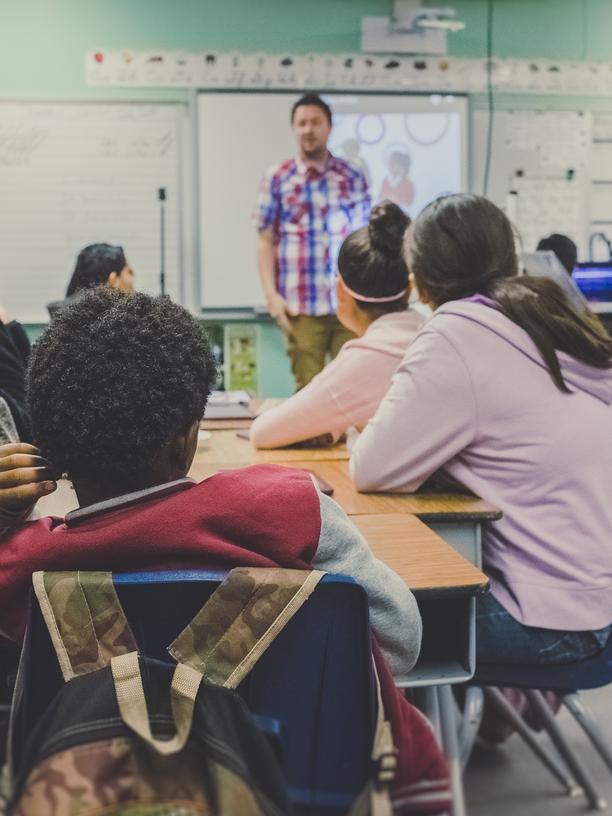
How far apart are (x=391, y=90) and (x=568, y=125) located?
1.01m

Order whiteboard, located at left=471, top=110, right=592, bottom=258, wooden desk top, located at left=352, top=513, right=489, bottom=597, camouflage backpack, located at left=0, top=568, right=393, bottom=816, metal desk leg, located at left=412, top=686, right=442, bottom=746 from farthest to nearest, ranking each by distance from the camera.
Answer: whiteboard, located at left=471, top=110, right=592, bottom=258 < metal desk leg, located at left=412, top=686, right=442, bottom=746 < wooden desk top, located at left=352, top=513, right=489, bottom=597 < camouflage backpack, located at left=0, top=568, right=393, bottom=816

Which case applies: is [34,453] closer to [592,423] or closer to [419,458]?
[419,458]

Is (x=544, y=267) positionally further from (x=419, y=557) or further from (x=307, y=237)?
(x=307, y=237)

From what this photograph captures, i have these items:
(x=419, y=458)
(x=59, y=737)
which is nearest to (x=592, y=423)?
(x=419, y=458)

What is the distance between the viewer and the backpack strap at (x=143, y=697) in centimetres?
80

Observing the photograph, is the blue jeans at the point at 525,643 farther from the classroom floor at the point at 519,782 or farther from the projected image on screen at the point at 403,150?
the projected image on screen at the point at 403,150

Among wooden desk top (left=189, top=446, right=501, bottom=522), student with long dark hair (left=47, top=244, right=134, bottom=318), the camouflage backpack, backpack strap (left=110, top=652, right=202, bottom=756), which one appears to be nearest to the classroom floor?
wooden desk top (left=189, top=446, right=501, bottom=522)

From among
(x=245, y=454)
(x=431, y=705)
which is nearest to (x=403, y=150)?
(x=245, y=454)

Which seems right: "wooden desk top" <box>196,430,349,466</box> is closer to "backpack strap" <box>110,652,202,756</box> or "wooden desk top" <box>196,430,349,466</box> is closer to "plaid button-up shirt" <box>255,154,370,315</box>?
"backpack strap" <box>110,652,202,756</box>

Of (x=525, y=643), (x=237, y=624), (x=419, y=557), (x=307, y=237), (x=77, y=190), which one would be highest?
(x=77, y=190)

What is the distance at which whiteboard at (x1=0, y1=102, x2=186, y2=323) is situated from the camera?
502 centimetres

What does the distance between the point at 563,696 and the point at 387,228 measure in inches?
43.4

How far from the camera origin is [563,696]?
1852mm

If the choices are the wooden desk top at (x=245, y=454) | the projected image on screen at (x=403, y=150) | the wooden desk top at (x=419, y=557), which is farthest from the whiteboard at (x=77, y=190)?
the wooden desk top at (x=419, y=557)
